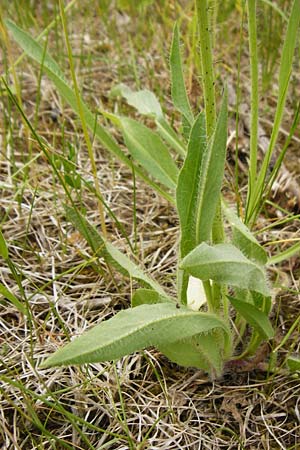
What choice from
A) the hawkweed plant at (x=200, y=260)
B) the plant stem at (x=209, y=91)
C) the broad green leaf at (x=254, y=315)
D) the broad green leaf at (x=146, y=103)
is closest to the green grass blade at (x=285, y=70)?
the hawkweed plant at (x=200, y=260)

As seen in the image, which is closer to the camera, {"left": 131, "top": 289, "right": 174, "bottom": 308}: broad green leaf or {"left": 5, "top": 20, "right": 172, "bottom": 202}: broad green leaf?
{"left": 131, "top": 289, "right": 174, "bottom": 308}: broad green leaf

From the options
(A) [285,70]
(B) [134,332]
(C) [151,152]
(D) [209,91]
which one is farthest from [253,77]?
(B) [134,332]

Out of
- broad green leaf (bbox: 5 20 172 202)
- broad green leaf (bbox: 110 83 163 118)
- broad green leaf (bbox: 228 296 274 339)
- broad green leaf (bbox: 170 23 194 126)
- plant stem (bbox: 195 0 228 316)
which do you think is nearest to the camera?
plant stem (bbox: 195 0 228 316)

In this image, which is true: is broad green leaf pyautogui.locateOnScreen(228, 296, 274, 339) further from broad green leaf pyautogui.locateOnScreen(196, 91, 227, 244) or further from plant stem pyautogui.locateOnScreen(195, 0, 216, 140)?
plant stem pyautogui.locateOnScreen(195, 0, 216, 140)

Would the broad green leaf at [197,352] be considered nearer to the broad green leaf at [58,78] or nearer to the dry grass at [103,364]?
the dry grass at [103,364]

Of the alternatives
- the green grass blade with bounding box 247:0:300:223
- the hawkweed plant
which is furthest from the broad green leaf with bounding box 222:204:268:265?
the green grass blade with bounding box 247:0:300:223

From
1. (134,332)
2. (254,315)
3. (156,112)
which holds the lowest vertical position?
(254,315)

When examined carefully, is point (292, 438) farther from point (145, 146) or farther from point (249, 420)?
point (145, 146)

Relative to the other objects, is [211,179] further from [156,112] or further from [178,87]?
[156,112]
